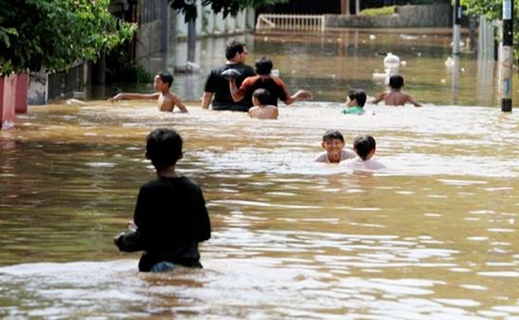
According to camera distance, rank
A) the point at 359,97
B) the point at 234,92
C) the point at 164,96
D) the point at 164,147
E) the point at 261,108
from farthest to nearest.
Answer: the point at 164,96, the point at 359,97, the point at 234,92, the point at 261,108, the point at 164,147

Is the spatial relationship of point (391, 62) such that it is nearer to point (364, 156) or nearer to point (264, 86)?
point (264, 86)

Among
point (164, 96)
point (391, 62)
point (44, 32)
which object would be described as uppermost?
point (44, 32)

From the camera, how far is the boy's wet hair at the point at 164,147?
10984mm

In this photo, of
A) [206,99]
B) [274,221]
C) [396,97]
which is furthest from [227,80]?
[274,221]

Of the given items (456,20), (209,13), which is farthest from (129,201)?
(209,13)

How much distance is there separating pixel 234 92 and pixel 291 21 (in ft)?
218

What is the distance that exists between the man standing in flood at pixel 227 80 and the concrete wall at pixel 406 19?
2511 inches

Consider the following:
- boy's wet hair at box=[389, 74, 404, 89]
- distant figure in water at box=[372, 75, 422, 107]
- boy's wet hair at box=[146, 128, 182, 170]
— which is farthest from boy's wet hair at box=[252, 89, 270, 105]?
boy's wet hair at box=[146, 128, 182, 170]

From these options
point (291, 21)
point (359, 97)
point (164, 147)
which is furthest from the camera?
point (291, 21)

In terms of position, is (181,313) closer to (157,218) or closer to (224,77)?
(157,218)

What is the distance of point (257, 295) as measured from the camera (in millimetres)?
10883

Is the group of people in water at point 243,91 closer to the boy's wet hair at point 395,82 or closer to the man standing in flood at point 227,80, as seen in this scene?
the man standing in flood at point 227,80

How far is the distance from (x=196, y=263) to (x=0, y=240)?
2590mm

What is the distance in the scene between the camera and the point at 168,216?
11.0 m
